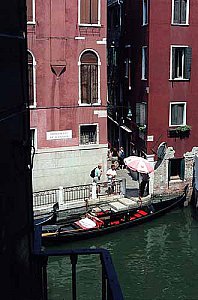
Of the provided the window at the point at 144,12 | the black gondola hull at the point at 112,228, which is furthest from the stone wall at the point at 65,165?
the window at the point at 144,12

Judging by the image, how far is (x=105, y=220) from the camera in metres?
13.4

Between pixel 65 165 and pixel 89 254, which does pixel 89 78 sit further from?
pixel 89 254

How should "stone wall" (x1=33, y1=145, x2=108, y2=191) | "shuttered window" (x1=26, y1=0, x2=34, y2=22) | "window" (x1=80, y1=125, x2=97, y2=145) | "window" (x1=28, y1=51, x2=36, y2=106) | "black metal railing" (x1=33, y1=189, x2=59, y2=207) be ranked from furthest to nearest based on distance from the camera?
1. "window" (x1=80, y1=125, x2=97, y2=145)
2. "stone wall" (x1=33, y1=145, x2=108, y2=191)
3. "window" (x1=28, y1=51, x2=36, y2=106)
4. "black metal railing" (x1=33, y1=189, x2=59, y2=207)
5. "shuttered window" (x1=26, y1=0, x2=34, y2=22)

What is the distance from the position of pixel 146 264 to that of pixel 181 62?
791cm

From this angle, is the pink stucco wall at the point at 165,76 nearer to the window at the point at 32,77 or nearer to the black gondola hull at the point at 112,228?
the black gondola hull at the point at 112,228

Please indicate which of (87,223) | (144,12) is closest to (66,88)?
(144,12)

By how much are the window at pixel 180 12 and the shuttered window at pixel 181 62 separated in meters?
0.93

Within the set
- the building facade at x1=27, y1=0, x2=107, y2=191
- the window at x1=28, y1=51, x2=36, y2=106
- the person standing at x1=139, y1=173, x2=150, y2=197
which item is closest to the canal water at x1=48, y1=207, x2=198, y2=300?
the person standing at x1=139, y1=173, x2=150, y2=197

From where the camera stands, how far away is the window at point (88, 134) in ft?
52.1

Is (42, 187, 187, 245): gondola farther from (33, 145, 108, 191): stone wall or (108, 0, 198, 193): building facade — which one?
(108, 0, 198, 193): building facade

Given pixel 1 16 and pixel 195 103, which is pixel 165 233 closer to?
pixel 195 103

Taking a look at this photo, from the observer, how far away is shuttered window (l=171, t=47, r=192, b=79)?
53.8ft

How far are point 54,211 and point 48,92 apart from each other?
12.9ft

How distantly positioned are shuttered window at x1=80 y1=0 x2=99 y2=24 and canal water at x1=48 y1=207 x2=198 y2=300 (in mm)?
6870
